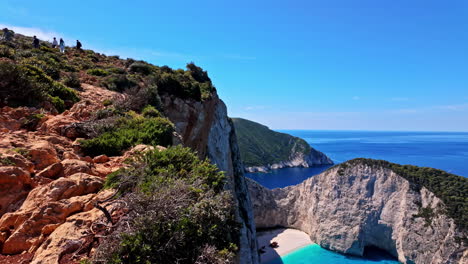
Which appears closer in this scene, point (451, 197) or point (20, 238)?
point (20, 238)

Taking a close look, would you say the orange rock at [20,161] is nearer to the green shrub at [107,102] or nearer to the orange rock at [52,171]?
the orange rock at [52,171]

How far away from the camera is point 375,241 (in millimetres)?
32375

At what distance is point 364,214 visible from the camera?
→ 33.2 meters

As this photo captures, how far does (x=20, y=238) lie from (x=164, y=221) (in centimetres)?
297

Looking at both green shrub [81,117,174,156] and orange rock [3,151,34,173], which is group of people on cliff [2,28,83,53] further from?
orange rock [3,151,34,173]

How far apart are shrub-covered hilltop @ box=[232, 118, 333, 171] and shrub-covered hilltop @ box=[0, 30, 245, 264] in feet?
313

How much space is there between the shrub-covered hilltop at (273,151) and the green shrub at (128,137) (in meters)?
94.6

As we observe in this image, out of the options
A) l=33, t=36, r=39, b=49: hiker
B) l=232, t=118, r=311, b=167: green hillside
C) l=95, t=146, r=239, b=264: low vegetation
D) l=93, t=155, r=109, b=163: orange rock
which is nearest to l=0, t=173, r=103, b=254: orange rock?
l=95, t=146, r=239, b=264: low vegetation

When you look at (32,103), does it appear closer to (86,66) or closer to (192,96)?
(192,96)

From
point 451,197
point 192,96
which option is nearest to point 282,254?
point 451,197

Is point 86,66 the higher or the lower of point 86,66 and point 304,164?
the higher

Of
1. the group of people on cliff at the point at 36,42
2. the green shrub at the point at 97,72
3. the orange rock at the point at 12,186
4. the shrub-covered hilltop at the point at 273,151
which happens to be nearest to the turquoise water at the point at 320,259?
the green shrub at the point at 97,72

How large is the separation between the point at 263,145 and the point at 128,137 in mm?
115814

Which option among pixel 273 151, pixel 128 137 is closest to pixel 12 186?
pixel 128 137
